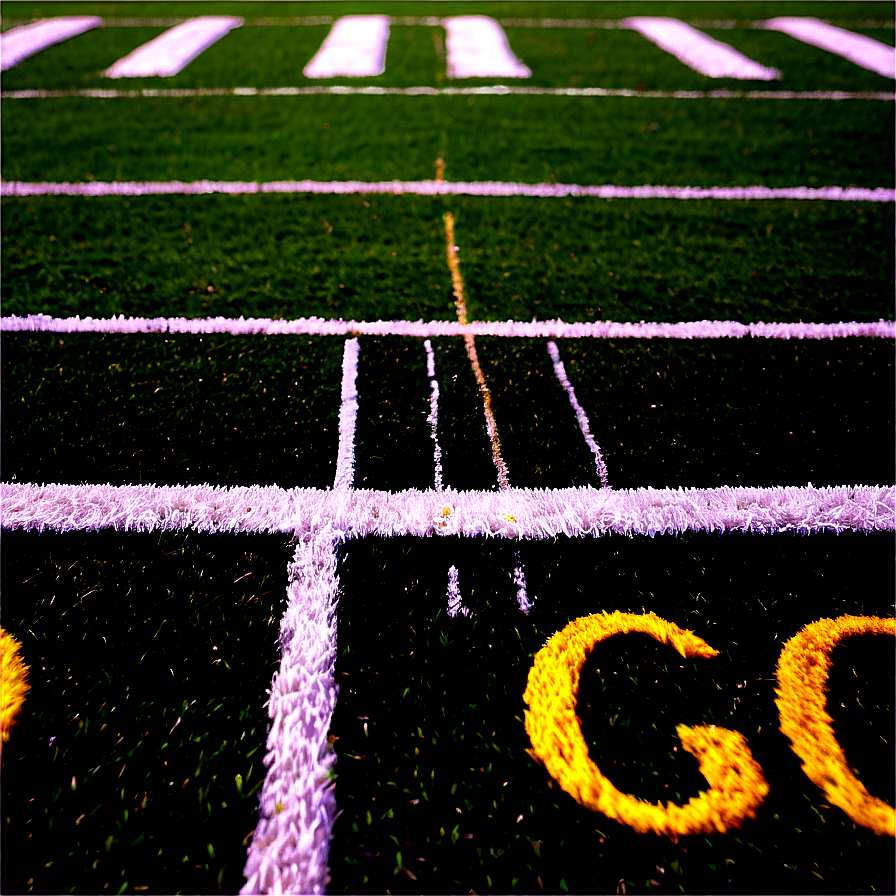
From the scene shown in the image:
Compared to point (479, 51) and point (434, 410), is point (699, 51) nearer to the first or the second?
point (479, 51)

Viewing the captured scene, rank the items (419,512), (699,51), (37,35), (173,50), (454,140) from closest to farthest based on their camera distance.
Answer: (419,512), (454,140), (173,50), (699,51), (37,35)

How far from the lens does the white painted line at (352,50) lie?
5.11m

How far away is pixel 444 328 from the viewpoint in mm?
2248

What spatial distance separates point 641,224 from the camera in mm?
2971

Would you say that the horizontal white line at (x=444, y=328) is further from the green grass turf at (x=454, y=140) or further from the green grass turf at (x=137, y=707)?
the green grass turf at (x=454, y=140)

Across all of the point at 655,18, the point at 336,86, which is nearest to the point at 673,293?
the point at 336,86

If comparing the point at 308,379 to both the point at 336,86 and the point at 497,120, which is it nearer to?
the point at 497,120

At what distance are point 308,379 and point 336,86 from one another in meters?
4.19

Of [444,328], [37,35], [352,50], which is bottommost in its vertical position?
[444,328]

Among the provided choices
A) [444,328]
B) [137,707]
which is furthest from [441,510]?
[444,328]

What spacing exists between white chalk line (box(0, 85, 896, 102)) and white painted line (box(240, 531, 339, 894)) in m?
4.84

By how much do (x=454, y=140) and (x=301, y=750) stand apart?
13.1 ft

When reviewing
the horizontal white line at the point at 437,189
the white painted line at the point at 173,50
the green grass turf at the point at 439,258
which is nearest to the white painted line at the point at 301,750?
the green grass turf at the point at 439,258

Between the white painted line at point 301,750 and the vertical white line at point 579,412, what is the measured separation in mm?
888
